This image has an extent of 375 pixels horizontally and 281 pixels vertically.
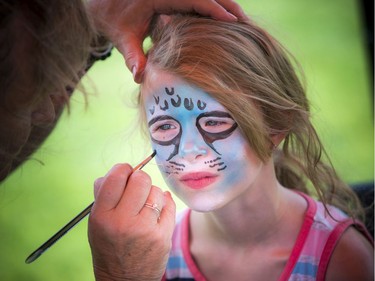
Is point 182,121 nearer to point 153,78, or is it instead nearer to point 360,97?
point 153,78

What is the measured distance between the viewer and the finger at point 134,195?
41.5 inches

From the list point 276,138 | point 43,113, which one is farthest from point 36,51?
point 276,138

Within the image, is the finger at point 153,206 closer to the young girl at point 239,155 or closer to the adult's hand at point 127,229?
A: the adult's hand at point 127,229

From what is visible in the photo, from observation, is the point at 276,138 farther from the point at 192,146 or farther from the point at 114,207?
the point at 114,207

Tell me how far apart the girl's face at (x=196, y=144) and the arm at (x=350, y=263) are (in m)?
0.29

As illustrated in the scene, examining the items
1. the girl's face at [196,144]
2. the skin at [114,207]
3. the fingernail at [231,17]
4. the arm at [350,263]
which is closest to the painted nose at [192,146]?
the girl's face at [196,144]

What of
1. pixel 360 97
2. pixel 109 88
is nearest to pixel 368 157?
pixel 360 97

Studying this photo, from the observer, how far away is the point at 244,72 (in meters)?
1.17

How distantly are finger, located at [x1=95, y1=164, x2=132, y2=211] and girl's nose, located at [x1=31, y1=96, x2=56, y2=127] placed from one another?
208 mm

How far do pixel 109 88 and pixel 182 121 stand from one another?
4.97 ft

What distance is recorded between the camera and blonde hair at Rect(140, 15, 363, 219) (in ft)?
3.80

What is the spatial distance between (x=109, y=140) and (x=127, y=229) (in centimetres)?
57

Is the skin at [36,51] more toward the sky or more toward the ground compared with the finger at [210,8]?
more toward the ground

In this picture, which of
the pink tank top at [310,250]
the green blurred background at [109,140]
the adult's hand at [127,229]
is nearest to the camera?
the adult's hand at [127,229]
